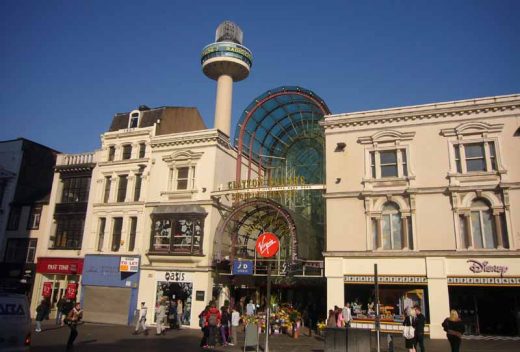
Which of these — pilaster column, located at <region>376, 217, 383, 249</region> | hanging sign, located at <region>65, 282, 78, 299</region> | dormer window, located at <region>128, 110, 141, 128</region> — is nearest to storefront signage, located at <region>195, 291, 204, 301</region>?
hanging sign, located at <region>65, 282, 78, 299</region>

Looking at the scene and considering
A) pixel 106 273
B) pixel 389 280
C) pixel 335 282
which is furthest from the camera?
pixel 106 273

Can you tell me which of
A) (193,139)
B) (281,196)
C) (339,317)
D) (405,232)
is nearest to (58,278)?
(193,139)

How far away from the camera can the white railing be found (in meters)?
39.1

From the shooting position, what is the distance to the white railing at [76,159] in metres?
39.1

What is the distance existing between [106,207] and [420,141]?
26212 millimetres

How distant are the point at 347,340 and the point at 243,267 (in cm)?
1490

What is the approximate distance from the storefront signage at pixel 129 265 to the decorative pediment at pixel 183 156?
853 centimetres

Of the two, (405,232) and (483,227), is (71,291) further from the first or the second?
(483,227)

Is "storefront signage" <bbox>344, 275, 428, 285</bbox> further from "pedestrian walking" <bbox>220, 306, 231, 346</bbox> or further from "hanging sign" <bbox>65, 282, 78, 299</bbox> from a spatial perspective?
"hanging sign" <bbox>65, 282, 78, 299</bbox>

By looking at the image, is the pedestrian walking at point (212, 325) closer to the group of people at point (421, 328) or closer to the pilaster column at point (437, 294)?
the group of people at point (421, 328)

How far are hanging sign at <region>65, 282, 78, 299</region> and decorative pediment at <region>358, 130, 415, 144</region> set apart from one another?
26.7 meters

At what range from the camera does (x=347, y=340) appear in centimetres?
1620

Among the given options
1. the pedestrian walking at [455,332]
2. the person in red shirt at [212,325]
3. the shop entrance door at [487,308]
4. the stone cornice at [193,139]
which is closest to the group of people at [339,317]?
the person in red shirt at [212,325]

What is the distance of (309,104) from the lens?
1452 inches
